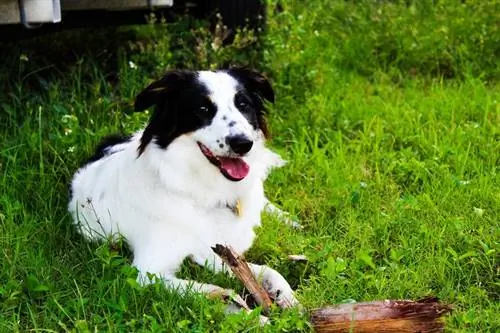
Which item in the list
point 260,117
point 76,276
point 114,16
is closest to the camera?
point 76,276

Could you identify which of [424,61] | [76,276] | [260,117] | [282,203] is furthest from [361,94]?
[76,276]

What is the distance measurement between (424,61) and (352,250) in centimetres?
256

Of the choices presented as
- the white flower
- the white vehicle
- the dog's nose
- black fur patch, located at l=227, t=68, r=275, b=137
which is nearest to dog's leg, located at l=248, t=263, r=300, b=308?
the dog's nose

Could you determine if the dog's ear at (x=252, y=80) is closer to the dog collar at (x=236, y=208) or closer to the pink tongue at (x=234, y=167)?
the pink tongue at (x=234, y=167)

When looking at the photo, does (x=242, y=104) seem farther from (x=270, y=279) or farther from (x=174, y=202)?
(x=270, y=279)

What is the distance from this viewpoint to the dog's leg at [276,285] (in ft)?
10.7

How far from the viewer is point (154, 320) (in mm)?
2936

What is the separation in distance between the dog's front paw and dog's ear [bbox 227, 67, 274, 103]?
90cm

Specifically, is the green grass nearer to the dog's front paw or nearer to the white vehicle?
the dog's front paw

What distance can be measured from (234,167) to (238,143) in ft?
0.66

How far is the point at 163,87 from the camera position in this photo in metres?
3.48

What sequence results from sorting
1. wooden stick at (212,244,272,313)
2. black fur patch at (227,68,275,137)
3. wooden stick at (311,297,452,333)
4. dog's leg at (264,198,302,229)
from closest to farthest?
wooden stick at (311,297,452,333) < wooden stick at (212,244,272,313) < black fur patch at (227,68,275,137) < dog's leg at (264,198,302,229)

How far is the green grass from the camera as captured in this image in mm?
3242

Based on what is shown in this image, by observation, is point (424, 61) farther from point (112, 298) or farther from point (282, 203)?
point (112, 298)
